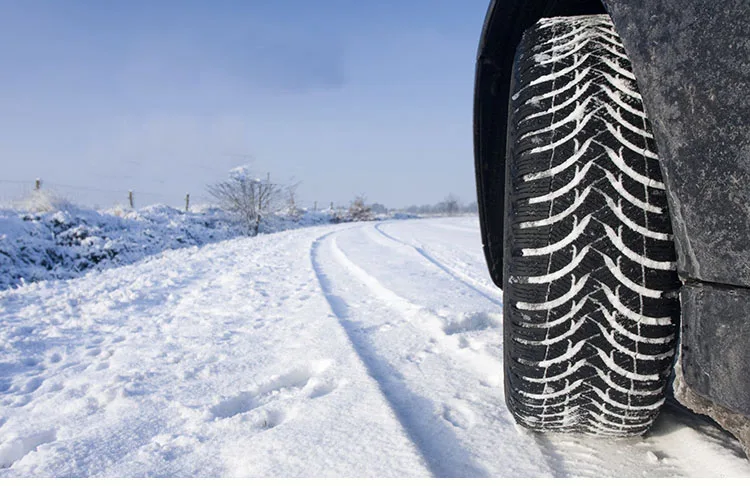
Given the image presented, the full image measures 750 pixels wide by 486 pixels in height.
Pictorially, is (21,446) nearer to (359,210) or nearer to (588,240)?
(588,240)

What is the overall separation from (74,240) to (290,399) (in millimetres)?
10667

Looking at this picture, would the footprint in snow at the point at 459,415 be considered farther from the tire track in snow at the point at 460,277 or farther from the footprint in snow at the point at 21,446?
the tire track in snow at the point at 460,277

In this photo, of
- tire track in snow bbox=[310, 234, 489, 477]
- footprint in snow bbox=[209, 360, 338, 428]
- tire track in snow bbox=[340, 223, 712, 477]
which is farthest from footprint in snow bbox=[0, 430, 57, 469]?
tire track in snow bbox=[340, 223, 712, 477]

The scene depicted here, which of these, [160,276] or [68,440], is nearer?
[68,440]

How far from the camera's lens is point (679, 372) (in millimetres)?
752

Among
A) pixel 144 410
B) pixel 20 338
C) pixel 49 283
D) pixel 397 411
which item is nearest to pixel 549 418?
pixel 397 411

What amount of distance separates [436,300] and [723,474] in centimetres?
180

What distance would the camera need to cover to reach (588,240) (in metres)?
0.86

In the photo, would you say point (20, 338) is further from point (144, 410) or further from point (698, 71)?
point (698, 71)

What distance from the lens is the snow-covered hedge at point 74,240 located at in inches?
304

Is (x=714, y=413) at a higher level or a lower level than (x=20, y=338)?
higher

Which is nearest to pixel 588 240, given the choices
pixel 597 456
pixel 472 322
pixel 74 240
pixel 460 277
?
pixel 597 456

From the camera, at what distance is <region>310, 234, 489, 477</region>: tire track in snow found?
92cm

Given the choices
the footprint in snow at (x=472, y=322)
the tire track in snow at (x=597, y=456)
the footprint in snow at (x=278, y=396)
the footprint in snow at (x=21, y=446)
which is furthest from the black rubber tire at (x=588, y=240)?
the footprint in snow at (x=21, y=446)
